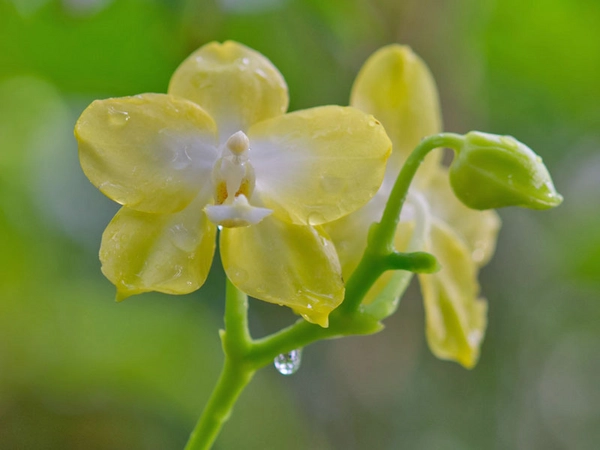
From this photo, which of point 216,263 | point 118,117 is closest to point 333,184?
point 118,117

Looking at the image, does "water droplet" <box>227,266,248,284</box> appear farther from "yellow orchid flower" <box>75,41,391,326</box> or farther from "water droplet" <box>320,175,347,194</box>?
"water droplet" <box>320,175,347,194</box>

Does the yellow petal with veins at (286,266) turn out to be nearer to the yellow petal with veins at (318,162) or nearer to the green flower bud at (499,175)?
the yellow petal with veins at (318,162)

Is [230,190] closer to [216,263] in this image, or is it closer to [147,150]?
[147,150]

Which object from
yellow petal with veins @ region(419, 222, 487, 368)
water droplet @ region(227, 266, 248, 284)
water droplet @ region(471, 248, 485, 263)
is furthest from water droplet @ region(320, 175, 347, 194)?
water droplet @ region(471, 248, 485, 263)

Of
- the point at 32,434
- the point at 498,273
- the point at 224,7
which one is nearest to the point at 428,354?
the point at 498,273

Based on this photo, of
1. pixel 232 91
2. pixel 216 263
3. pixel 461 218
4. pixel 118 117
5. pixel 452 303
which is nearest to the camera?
pixel 118 117

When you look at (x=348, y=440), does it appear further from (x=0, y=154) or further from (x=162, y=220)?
(x=162, y=220)
